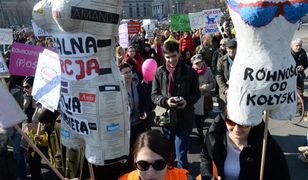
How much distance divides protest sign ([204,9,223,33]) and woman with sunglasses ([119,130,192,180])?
1002cm

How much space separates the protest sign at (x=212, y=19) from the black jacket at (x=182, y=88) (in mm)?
7588

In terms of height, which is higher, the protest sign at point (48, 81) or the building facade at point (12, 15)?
the building facade at point (12, 15)

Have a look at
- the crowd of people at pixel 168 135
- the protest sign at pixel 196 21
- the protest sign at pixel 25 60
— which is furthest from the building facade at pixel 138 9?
the protest sign at pixel 25 60

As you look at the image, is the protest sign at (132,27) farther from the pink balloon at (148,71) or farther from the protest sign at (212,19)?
the pink balloon at (148,71)

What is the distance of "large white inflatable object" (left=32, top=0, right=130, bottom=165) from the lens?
261cm

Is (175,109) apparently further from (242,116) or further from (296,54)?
(296,54)

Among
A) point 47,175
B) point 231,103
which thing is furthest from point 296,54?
point 231,103

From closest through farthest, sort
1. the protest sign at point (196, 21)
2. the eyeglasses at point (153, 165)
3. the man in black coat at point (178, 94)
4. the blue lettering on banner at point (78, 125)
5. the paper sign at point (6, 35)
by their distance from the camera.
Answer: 1. the eyeglasses at point (153, 165)
2. the blue lettering on banner at point (78, 125)
3. the man in black coat at point (178, 94)
4. the paper sign at point (6, 35)
5. the protest sign at point (196, 21)

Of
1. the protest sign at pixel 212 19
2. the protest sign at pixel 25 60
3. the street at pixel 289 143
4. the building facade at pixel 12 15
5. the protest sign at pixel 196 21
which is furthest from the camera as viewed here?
the building facade at pixel 12 15

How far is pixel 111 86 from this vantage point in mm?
2672

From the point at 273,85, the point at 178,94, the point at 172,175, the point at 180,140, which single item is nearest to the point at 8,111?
the point at 172,175

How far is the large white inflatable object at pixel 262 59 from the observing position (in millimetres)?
2406

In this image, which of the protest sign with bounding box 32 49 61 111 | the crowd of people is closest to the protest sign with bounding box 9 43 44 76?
the crowd of people

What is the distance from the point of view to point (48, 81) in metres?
2.96
